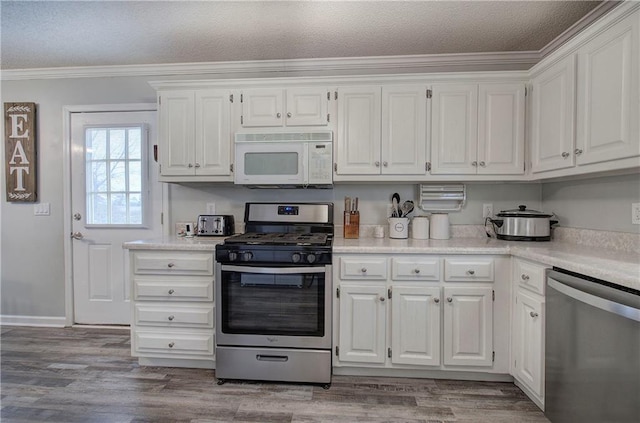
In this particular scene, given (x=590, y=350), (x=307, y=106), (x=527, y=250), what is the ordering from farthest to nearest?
(x=307, y=106), (x=527, y=250), (x=590, y=350)

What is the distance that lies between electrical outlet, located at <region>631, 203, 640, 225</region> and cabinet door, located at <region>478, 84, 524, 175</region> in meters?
0.66

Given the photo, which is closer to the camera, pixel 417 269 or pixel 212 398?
pixel 212 398

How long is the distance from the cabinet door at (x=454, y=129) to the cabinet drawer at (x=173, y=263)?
183cm

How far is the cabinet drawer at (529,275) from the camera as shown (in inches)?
67.6

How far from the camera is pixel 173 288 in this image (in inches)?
86.1

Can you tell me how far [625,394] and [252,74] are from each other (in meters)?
3.12

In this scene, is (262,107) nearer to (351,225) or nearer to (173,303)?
(351,225)

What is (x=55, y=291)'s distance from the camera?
3.03 meters

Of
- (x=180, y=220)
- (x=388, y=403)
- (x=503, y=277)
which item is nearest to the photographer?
(x=388, y=403)

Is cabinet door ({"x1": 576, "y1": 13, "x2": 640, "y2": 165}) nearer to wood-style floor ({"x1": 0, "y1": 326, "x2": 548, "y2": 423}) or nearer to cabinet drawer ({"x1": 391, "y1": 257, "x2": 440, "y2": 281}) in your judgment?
cabinet drawer ({"x1": 391, "y1": 257, "x2": 440, "y2": 281})

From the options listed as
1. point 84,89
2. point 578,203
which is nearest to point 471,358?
point 578,203

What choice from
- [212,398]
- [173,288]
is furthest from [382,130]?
[212,398]

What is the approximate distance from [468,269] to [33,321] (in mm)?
4012

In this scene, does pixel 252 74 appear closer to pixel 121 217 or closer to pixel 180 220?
pixel 180 220
